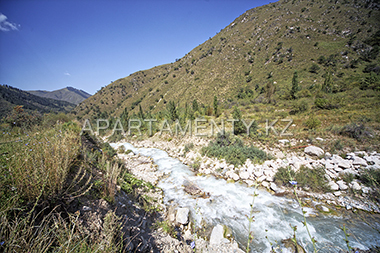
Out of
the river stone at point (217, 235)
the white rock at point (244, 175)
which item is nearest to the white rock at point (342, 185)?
the white rock at point (244, 175)

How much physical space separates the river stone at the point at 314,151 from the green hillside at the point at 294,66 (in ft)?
16.9

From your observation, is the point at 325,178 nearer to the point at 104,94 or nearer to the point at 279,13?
the point at 279,13

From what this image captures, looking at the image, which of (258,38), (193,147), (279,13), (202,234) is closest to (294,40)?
(258,38)

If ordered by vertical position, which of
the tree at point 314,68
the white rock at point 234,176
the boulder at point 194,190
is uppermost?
the tree at point 314,68

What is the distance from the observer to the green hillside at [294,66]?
15.2 metres

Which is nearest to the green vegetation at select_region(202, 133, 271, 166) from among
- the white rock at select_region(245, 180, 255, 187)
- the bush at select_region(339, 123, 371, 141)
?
the white rock at select_region(245, 180, 255, 187)

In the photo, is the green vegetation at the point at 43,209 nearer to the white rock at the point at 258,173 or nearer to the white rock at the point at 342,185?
the white rock at the point at 258,173

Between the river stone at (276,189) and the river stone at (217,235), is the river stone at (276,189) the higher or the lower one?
the higher one

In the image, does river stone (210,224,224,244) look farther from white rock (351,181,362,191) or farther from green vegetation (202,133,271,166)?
white rock (351,181,362,191)

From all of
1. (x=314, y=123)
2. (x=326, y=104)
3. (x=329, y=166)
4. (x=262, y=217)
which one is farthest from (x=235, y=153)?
(x=326, y=104)

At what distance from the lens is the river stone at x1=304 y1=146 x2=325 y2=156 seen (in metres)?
6.68

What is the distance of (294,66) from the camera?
2867cm

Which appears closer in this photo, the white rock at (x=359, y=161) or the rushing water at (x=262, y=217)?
the rushing water at (x=262, y=217)

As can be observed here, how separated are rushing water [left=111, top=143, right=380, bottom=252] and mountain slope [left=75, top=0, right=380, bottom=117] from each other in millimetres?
17974
